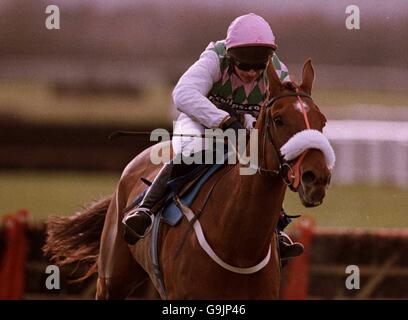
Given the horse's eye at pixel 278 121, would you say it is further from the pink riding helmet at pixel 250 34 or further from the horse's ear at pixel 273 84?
the pink riding helmet at pixel 250 34

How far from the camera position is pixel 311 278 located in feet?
28.8

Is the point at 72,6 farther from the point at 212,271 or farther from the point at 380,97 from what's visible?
the point at 212,271

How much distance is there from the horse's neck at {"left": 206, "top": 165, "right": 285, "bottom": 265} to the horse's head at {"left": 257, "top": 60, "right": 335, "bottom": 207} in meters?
0.11

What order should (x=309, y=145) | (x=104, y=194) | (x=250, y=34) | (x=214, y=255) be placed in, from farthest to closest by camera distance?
(x=104, y=194)
(x=250, y=34)
(x=214, y=255)
(x=309, y=145)

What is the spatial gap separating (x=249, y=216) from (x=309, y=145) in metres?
0.59

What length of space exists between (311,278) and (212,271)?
4.47 meters

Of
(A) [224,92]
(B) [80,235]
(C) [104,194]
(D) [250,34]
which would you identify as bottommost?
(C) [104,194]

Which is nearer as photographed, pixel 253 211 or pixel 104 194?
pixel 253 211

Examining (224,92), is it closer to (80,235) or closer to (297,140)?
(297,140)

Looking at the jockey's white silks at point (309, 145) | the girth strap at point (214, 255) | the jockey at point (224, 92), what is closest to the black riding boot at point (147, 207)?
the jockey at point (224, 92)

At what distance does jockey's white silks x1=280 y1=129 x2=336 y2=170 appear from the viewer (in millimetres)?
3875

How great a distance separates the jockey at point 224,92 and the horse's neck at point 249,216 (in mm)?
349

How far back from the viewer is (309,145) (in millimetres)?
3873

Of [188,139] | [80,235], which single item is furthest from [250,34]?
[80,235]
